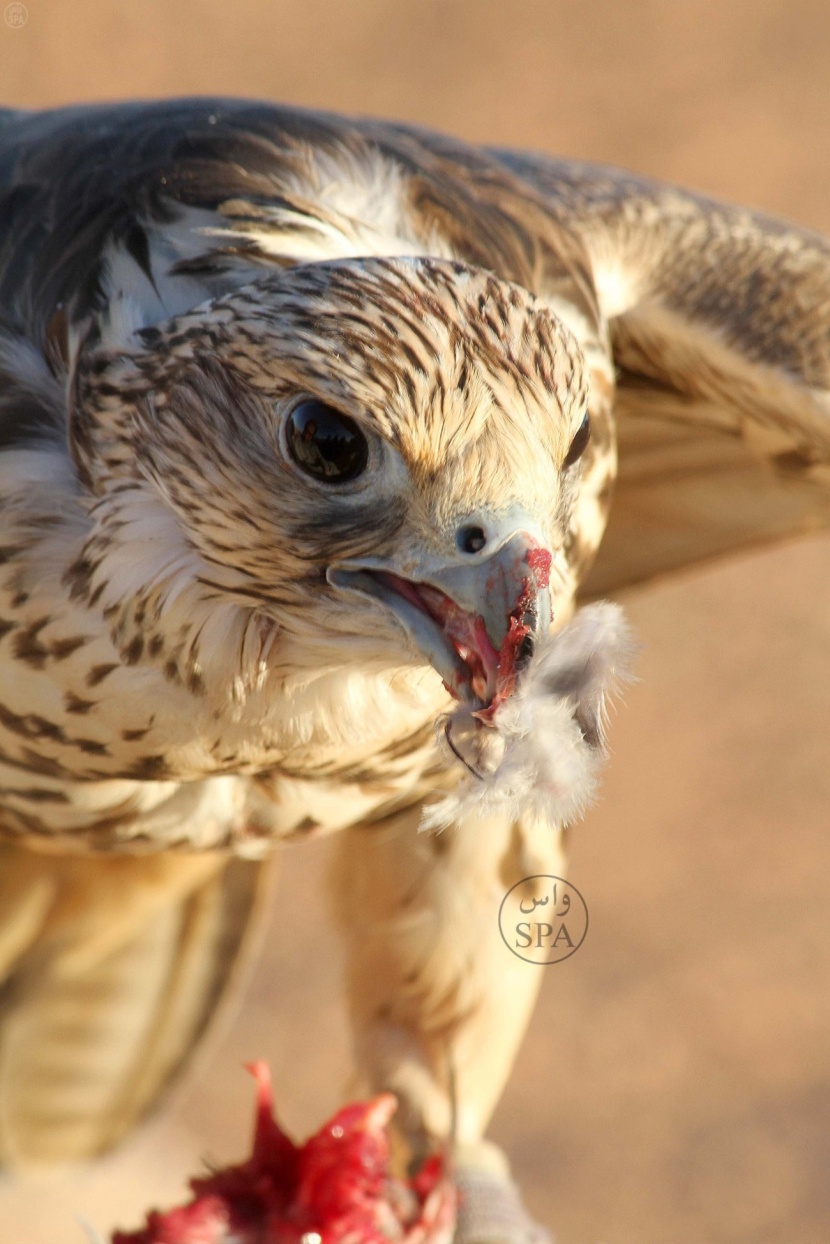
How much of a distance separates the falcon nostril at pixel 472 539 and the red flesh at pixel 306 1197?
1.39 m

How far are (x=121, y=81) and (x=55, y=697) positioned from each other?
6507 mm

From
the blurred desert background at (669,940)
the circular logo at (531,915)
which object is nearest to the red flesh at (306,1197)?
the circular logo at (531,915)

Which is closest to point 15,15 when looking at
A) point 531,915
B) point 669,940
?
point 669,940

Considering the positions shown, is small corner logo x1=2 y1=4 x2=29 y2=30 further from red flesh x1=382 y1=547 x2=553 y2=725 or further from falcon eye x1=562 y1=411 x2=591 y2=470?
red flesh x1=382 y1=547 x2=553 y2=725

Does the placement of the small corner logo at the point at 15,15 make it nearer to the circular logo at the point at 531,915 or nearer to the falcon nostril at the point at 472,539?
the circular logo at the point at 531,915

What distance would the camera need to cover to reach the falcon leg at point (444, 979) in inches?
110

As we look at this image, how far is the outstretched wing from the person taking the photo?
2.59 metres

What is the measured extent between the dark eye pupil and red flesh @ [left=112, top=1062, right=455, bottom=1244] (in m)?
1.37

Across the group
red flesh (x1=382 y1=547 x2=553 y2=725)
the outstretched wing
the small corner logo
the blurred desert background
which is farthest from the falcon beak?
the small corner logo

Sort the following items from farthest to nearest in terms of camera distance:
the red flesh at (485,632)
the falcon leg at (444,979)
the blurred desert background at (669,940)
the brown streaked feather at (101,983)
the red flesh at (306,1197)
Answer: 1. the blurred desert background at (669,940)
2. the brown streaked feather at (101,983)
3. the falcon leg at (444,979)
4. the red flesh at (306,1197)
5. the red flesh at (485,632)

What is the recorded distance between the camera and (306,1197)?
8.60ft

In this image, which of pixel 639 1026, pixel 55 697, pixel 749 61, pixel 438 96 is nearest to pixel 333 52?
pixel 438 96

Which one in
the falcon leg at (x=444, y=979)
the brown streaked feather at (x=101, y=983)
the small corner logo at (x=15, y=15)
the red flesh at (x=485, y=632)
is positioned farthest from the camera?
the small corner logo at (x=15, y=15)

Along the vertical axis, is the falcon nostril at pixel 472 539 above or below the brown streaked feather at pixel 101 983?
above
